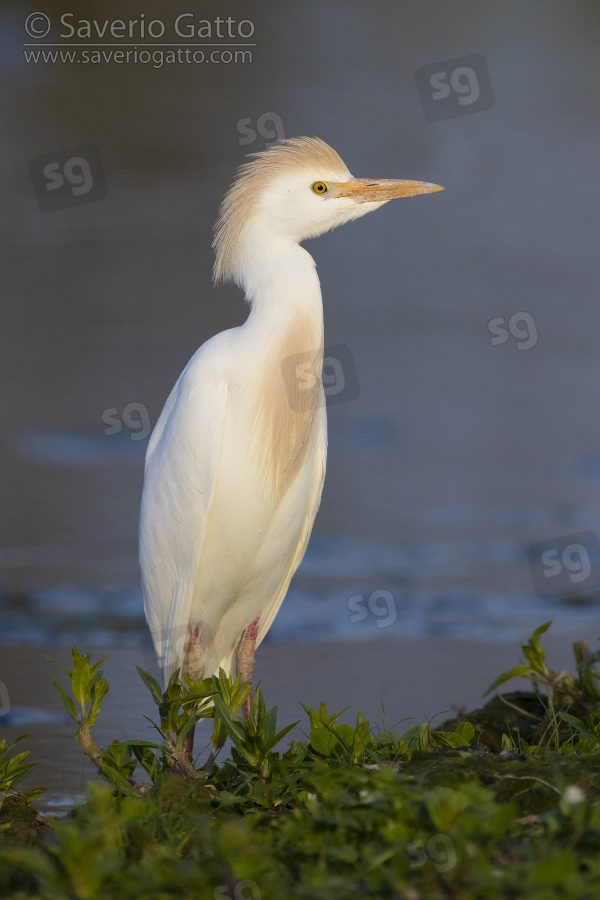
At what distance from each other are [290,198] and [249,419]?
745 mm

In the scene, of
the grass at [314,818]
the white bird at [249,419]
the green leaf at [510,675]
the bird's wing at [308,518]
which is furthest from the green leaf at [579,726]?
the bird's wing at [308,518]

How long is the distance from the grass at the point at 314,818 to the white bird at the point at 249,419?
2.36 feet

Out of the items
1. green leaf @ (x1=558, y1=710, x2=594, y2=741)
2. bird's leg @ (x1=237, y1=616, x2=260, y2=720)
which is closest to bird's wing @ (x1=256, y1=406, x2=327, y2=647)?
bird's leg @ (x1=237, y1=616, x2=260, y2=720)

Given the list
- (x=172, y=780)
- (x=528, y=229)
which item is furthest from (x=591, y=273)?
(x=172, y=780)

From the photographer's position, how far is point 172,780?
94.3 inches

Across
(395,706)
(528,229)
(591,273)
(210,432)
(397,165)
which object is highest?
(397,165)

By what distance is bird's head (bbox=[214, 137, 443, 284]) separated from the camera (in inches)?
125

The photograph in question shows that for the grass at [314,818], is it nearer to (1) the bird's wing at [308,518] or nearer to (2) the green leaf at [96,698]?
(2) the green leaf at [96,698]

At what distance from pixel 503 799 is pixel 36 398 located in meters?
5.75

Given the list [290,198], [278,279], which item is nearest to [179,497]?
[278,279]

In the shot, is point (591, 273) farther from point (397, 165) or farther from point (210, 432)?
point (210, 432)

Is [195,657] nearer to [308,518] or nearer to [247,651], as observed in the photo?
[247,651]

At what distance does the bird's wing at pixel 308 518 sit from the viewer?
3473mm

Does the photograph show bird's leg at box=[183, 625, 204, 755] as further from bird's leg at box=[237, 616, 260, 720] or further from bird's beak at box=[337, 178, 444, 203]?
bird's beak at box=[337, 178, 444, 203]
